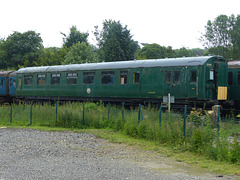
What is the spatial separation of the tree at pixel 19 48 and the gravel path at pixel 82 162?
163 ft

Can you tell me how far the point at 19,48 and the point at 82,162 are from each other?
183ft

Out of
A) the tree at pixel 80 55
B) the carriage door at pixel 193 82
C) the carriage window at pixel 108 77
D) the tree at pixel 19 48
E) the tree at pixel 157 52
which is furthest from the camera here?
the tree at pixel 157 52

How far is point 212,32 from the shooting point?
165ft

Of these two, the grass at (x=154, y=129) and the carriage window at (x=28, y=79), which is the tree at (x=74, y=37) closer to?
A: the carriage window at (x=28, y=79)

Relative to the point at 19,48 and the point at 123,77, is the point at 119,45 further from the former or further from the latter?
the point at 123,77

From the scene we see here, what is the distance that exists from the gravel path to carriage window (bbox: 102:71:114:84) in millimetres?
9225

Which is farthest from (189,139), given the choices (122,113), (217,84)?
(217,84)

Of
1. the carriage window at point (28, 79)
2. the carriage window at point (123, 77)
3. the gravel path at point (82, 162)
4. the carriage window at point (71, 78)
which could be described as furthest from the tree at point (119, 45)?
the gravel path at point (82, 162)

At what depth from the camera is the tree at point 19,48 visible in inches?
2379

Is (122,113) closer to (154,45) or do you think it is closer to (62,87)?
(62,87)

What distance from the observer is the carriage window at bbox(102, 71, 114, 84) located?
22025mm

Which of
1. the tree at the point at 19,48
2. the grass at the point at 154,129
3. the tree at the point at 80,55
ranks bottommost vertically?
→ the grass at the point at 154,129

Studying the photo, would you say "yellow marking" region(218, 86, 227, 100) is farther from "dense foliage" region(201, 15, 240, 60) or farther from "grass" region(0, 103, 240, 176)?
"dense foliage" region(201, 15, 240, 60)

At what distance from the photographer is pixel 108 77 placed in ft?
72.9
